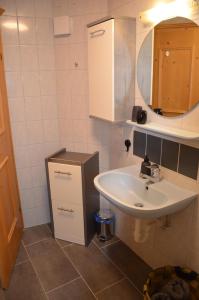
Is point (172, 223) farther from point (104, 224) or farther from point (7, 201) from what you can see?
point (7, 201)

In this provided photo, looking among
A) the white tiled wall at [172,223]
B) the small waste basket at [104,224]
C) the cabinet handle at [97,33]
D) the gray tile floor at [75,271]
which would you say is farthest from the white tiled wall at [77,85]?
the gray tile floor at [75,271]

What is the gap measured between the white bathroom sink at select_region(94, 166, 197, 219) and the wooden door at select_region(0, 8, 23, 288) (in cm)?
80

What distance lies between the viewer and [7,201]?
6.57ft

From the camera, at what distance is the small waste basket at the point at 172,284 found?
1.36 metres

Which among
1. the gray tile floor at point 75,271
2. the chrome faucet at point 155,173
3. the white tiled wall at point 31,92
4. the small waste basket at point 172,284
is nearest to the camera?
the small waste basket at point 172,284

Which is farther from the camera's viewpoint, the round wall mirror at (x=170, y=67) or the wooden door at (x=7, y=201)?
the wooden door at (x=7, y=201)

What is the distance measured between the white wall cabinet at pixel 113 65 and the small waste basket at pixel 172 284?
43.6 inches

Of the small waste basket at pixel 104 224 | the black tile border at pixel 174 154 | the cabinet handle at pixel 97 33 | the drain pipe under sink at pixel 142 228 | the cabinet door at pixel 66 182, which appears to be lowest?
the small waste basket at pixel 104 224

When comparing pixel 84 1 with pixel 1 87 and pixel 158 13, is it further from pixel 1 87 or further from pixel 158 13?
pixel 1 87

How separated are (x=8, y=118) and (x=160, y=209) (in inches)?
61.0

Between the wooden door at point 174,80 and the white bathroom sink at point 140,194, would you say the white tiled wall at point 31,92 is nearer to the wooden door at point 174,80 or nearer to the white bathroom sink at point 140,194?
the white bathroom sink at point 140,194

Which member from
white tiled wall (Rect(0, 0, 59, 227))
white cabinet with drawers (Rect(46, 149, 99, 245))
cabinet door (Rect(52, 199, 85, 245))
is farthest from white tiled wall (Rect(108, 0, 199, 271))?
white tiled wall (Rect(0, 0, 59, 227))

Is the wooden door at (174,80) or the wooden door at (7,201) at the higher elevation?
the wooden door at (174,80)

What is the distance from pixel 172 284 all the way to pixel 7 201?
138 cm
